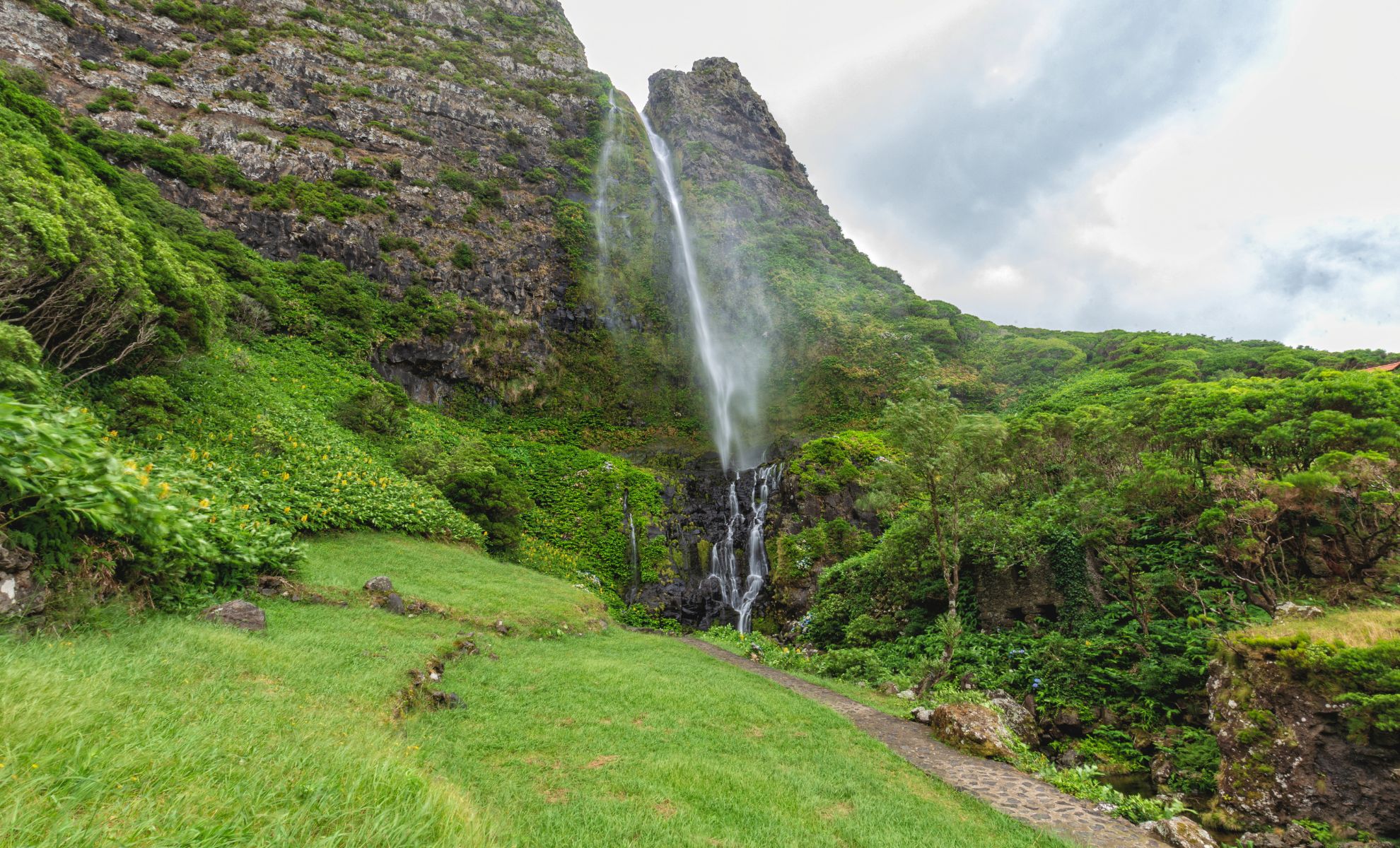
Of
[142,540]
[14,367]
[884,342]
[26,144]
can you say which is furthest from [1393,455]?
[884,342]

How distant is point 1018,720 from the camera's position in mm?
9547

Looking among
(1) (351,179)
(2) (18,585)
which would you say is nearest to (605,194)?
(1) (351,179)

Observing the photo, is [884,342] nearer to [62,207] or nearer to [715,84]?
[62,207]

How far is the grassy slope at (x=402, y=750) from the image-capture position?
7.38 feet

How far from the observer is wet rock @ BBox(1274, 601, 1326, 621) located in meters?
8.15

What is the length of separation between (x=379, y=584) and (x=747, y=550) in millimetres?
16394

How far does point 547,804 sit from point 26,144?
17.5 metres

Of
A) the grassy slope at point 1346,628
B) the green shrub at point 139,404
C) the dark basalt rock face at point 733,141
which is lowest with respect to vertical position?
the green shrub at point 139,404

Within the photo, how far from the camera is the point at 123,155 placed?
Result: 24594mm

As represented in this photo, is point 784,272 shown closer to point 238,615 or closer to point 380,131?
point 380,131

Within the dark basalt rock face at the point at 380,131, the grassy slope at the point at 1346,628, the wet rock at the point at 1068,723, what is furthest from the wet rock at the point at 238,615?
the dark basalt rock face at the point at 380,131

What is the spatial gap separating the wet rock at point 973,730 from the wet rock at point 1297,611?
196 inches

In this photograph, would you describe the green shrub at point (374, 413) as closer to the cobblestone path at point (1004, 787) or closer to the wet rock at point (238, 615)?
the wet rock at point (238, 615)

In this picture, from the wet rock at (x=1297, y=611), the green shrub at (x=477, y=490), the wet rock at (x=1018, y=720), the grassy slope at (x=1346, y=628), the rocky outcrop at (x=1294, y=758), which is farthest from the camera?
the green shrub at (x=477, y=490)
